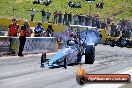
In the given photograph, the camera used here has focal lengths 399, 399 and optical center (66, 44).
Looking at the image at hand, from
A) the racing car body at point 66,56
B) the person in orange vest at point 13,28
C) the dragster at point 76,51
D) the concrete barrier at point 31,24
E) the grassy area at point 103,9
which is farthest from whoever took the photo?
the grassy area at point 103,9

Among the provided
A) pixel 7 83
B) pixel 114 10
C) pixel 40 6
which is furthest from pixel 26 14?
pixel 7 83

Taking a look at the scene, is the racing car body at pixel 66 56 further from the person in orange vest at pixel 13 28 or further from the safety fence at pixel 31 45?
the person in orange vest at pixel 13 28

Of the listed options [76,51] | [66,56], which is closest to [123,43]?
[76,51]

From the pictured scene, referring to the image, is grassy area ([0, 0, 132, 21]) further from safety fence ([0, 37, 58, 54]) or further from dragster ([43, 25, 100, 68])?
dragster ([43, 25, 100, 68])

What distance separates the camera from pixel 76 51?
17.5m

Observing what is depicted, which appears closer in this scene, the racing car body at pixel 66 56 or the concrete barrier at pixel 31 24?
the racing car body at pixel 66 56

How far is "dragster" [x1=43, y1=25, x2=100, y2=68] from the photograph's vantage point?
1633cm

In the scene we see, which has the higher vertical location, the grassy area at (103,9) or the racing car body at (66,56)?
the grassy area at (103,9)

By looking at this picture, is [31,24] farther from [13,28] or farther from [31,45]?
[13,28]

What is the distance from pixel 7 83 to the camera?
11609 mm

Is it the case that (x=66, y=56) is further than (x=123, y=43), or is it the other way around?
(x=123, y=43)

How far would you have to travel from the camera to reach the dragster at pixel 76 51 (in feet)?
53.6

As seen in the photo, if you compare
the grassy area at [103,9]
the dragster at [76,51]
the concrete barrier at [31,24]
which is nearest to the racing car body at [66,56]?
the dragster at [76,51]

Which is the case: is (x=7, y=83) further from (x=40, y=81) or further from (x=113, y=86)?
(x=113, y=86)
